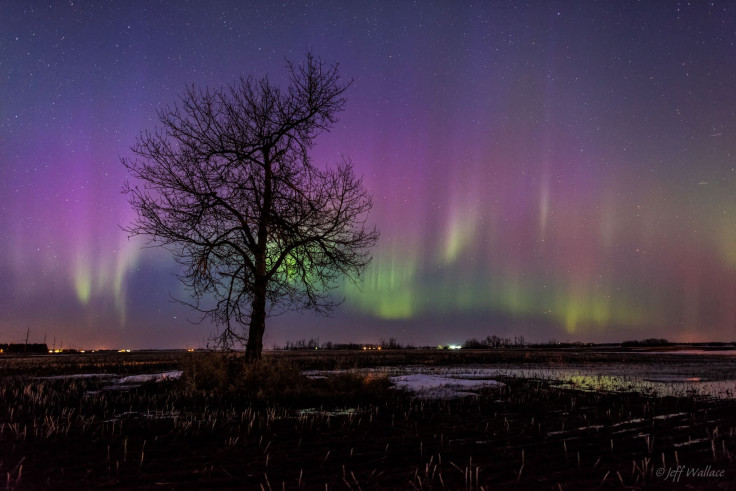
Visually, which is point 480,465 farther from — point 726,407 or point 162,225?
point 162,225

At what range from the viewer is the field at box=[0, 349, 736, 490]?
522 centimetres

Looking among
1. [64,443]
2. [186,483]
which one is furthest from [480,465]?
[64,443]

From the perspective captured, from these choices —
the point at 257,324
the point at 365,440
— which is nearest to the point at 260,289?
the point at 257,324

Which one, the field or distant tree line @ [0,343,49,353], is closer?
the field

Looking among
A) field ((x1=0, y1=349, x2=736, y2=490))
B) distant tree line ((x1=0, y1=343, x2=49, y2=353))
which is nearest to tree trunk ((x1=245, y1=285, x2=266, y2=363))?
field ((x1=0, y1=349, x2=736, y2=490))

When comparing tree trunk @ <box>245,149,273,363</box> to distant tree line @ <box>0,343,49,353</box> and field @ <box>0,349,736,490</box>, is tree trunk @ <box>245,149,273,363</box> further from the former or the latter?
distant tree line @ <box>0,343,49,353</box>

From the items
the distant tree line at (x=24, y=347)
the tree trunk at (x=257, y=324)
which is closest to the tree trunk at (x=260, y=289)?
the tree trunk at (x=257, y=324)

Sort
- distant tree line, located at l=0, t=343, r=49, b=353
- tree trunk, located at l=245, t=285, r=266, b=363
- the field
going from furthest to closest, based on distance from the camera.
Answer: distant tree line, located at l=0, t=343, r=49, b=353, tree trunk, located at l=245, t=285, r=266, b=363, the field

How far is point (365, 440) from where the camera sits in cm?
730

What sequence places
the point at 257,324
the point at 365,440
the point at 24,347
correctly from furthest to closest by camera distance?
the point at 24,347, the point at 257,324, the point at 365,440

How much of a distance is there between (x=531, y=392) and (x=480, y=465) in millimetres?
8930

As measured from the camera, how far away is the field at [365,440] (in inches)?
206

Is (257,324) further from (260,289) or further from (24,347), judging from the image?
(24,347)

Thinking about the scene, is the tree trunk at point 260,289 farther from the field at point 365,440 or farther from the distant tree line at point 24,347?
the distant tree line at point 24,347
